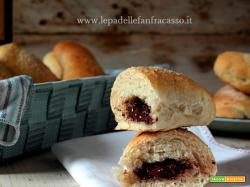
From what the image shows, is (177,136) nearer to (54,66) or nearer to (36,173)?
(36,173)

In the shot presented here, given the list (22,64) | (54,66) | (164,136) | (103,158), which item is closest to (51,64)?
(54,66)

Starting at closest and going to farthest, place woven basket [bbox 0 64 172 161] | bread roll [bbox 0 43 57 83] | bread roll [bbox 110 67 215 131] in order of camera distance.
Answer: bread roll [bbox 110 67 215 131] → woven basket [bbox 0 64 172 161] → bread roll [bbox 0 43 57 83]

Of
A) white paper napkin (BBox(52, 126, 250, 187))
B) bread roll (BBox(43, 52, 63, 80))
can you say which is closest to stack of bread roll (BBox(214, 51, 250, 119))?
white paper napkin (BBox(52, 126, 250, 187))

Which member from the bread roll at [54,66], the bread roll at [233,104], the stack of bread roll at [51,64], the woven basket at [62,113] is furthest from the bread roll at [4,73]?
the bread roll at [233,104]

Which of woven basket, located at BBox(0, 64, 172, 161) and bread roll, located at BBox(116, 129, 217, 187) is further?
woven basket, located at BBox(0, 64, 172, 161)

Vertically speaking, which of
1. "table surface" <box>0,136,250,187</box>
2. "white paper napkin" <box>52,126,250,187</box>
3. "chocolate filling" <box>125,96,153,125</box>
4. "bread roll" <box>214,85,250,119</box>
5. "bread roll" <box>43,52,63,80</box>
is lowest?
"table surface" <box>0,136,250,187</box>

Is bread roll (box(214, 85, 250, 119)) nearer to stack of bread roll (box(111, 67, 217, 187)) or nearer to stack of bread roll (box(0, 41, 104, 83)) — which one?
stack of bread roll (box(0, 41, 104, 83))
